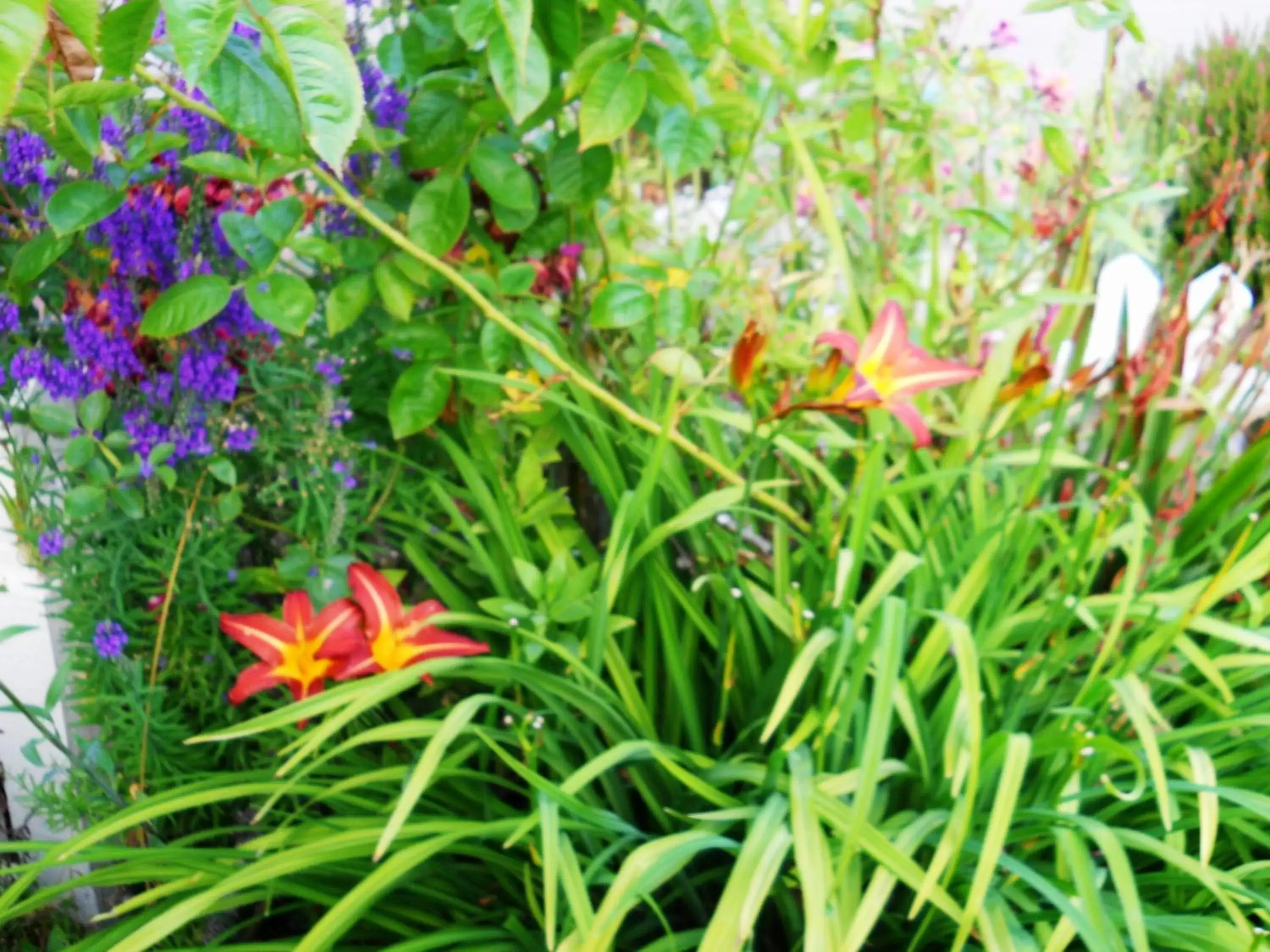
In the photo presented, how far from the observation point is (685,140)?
102 cm

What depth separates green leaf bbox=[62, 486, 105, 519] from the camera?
92 centimetres

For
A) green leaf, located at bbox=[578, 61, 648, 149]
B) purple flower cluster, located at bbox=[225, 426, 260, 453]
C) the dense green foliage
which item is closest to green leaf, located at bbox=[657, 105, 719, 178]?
the dense green foliage

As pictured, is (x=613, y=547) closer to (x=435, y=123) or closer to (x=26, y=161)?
(x=435, y=123)

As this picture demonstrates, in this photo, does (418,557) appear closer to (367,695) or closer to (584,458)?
(584,458)

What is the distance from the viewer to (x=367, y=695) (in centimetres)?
83

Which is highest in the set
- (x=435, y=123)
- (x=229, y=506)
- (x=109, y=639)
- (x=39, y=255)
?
(x=435, y=123)

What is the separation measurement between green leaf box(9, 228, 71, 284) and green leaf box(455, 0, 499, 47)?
35 cm

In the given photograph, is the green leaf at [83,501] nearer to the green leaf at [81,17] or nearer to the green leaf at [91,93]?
the green leaf at [91,93]

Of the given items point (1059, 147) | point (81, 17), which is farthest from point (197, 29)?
point (1059, 147)

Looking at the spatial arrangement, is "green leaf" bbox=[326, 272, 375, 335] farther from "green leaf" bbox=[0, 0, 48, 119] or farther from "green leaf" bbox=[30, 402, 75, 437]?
"green leaf" bbox=[0, 0, 48, 119]

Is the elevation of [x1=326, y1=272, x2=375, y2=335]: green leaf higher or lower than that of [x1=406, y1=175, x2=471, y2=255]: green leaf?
lower

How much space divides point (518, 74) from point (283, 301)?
292 mm

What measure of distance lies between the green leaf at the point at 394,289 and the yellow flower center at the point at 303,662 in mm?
302

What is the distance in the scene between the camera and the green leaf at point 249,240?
91 cm
